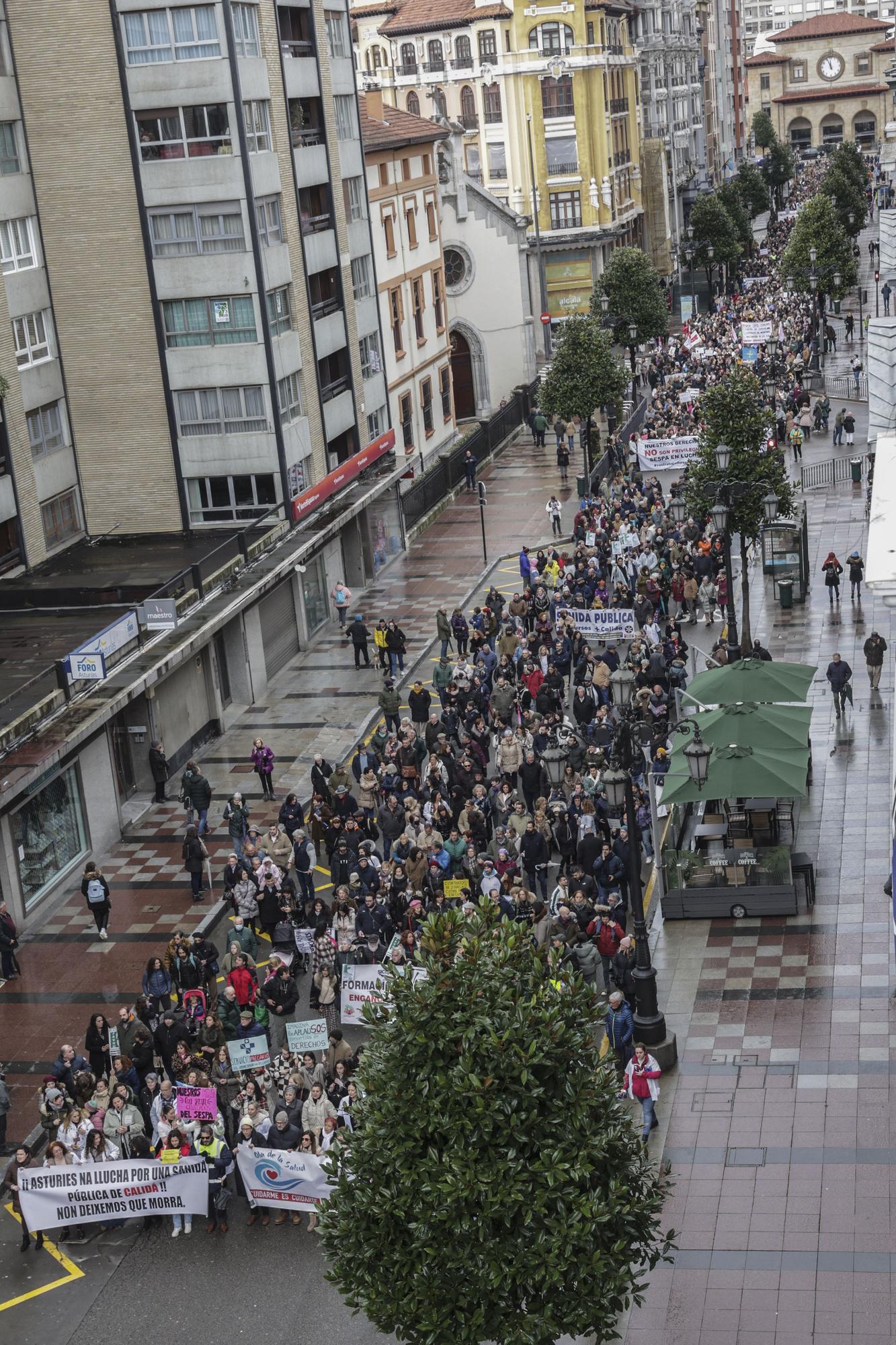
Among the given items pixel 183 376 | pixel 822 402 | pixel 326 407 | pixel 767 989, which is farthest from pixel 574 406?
pixel 767 989

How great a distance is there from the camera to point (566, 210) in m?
92.8

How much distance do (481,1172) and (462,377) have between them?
64878mm

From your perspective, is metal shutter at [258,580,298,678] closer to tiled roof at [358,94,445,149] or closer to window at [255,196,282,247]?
window at [255,196,282,247]

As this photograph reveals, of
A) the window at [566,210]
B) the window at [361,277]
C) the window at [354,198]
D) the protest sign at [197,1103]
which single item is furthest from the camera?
the window at [566,210]

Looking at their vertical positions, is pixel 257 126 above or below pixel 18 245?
above

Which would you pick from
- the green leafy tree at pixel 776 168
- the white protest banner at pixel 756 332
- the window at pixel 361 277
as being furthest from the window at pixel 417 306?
the green leafy tree at pixel 776 168

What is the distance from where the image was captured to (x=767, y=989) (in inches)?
949

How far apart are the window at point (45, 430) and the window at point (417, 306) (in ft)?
66.1

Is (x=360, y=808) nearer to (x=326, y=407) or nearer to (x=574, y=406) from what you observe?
(x=326, y=407)

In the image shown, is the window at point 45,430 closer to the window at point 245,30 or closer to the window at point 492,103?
the window at point 245,30

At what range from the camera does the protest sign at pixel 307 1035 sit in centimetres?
2177

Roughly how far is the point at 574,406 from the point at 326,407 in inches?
587

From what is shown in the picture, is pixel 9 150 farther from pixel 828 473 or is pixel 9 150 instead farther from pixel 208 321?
pixel 828 473

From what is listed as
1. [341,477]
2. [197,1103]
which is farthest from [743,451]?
[197,1103]
